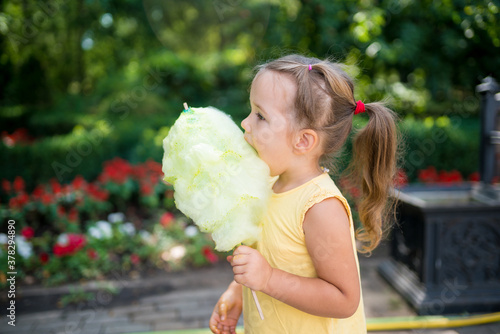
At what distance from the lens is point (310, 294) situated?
132 centimetres

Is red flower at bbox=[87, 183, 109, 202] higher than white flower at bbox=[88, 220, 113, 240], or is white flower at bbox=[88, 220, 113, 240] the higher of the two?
red flower at bbox=[87, 183, 109, 202]

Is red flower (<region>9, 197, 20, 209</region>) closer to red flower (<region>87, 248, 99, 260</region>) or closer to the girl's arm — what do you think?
red flower (<region>87, 248, 99, 260</region>)

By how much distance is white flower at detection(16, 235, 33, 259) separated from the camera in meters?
3.85

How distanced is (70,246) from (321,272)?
325 centimetres

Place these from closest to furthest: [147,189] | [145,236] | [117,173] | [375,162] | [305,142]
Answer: [305,142]
[375,162]
[145,236]
[147,189]
[117,173]

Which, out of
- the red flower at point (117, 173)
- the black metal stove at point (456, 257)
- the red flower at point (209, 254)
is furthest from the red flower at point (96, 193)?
the black metal stove at point (456, 257)

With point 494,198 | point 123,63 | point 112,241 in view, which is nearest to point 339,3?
point 494,198

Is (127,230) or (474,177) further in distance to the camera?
(474,177)

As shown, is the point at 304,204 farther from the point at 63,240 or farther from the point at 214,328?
the point at 63,240

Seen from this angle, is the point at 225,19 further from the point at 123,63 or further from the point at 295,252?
the point at 295,252

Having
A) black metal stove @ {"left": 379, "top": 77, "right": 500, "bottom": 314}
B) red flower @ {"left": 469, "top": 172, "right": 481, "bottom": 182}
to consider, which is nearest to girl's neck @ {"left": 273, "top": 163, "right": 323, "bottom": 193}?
black metal stove @ {"left": 379, "top": 77, "right": 500, "bottom": 314}

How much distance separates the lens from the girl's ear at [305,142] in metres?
1.38

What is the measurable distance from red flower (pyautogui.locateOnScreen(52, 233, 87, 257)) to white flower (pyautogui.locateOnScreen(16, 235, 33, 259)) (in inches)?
9.6

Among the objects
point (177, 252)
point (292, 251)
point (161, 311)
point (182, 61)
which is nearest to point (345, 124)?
point (292, 251)
